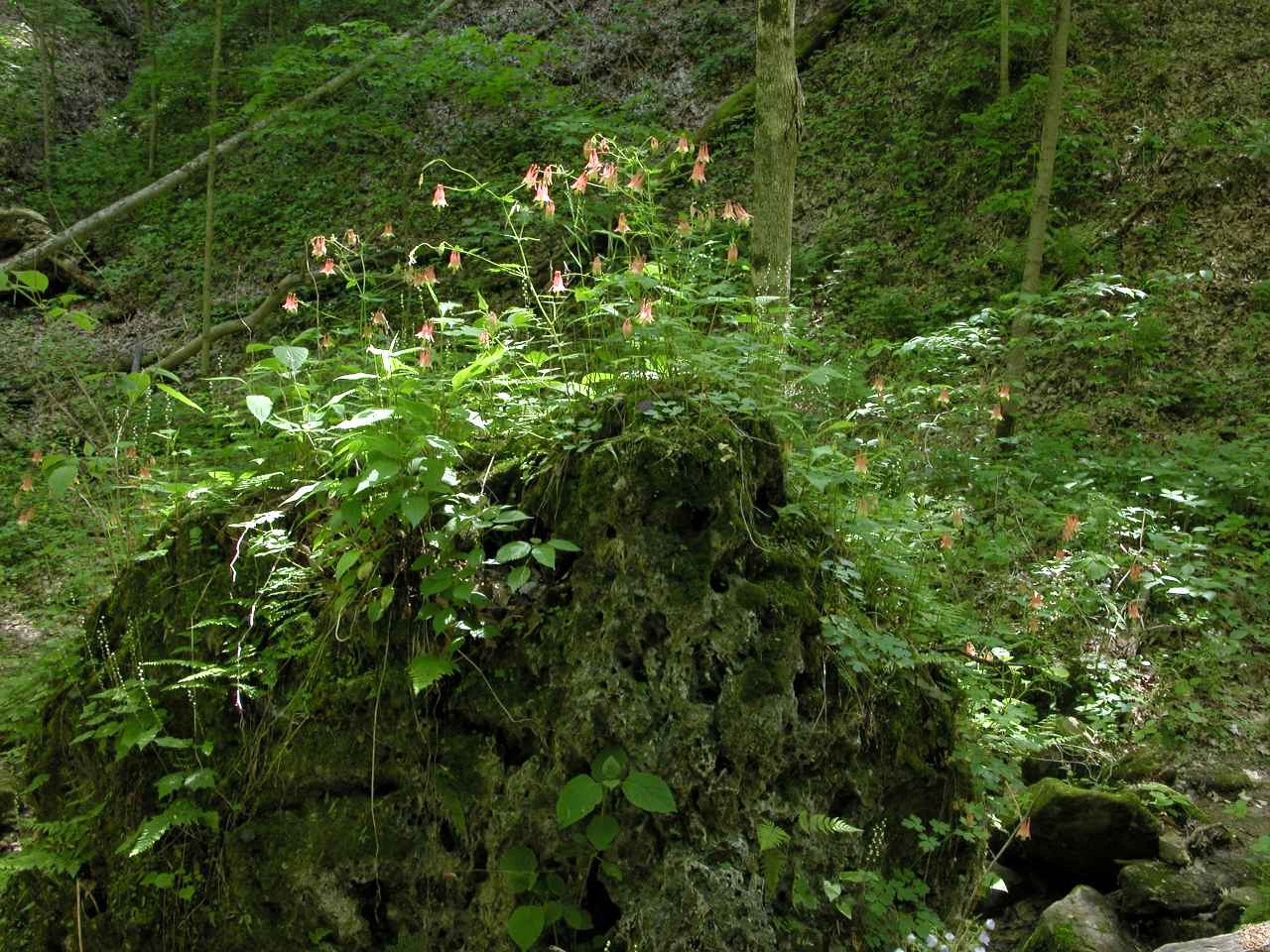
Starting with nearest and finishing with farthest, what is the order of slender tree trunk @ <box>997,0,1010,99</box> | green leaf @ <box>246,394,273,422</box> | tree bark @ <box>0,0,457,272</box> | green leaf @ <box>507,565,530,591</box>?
green leaf @ <box>507,565,530,591</box>, green leaf @ <box>246,394,273,422</box>, slender tree trunk @ <box>997,0,1010,99</box>, tree bark @ <box>0,0,457,272</box>

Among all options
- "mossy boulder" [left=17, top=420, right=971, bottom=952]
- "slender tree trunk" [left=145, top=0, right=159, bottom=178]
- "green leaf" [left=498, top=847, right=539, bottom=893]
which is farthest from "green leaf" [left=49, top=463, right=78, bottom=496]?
"slender tree trunk" [left=145, top=0, right=159, bottom=178]

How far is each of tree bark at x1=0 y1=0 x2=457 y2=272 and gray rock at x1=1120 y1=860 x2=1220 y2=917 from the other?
10.6m

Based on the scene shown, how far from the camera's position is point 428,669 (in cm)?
238

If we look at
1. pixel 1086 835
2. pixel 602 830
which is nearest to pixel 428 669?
pixel 602 830

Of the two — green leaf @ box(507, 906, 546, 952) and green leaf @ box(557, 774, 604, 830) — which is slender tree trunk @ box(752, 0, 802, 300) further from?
green leaf @ box(507, 906, 546, 952)

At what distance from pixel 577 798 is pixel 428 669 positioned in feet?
1.83

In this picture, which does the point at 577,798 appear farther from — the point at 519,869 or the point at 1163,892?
the point at 1163,892

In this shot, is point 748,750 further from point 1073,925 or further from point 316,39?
point 316,39

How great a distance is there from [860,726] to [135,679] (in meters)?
2.48

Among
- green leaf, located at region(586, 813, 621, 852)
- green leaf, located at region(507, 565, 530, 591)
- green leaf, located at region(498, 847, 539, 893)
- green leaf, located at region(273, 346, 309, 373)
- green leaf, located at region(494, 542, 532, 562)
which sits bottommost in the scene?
green leaf, located at region(498, 847, 539, 893)

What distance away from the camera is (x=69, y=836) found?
2.87 m

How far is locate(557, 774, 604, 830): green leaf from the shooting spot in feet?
7.22

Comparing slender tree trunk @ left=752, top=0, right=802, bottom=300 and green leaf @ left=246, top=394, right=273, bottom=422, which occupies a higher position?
slender tree trunk @ left=752, top=0, right=802, bottom=300

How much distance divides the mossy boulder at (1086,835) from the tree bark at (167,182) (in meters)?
10.2
